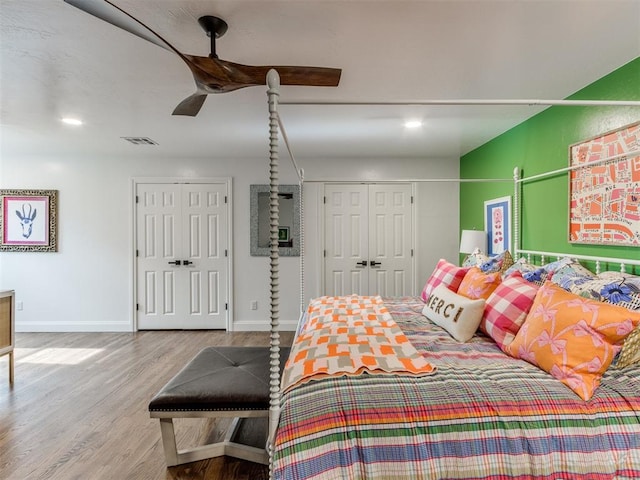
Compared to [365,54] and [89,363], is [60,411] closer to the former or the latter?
[89,363]

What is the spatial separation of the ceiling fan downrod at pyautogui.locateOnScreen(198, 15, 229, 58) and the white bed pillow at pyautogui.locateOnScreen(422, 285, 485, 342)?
196 centimetres

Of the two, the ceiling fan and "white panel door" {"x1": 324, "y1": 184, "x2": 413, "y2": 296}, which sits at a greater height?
the ceiling fan

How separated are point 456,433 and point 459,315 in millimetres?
972

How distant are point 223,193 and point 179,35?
3.12 m

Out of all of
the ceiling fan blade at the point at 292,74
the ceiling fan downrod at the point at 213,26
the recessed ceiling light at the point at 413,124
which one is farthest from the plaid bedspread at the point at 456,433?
the recessed ceiling light at the point at 413,124

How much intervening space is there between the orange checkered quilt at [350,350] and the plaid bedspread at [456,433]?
4.4 inches

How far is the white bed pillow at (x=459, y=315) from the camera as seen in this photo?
84.4 inches

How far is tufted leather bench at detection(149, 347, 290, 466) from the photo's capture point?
1.87m

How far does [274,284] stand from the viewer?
4.80ft

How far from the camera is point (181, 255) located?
4.91 meters

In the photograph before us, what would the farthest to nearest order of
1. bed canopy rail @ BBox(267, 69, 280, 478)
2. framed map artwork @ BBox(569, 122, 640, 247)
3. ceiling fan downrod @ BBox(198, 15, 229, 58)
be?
framed map artwork @ BBox(569, 122, 640, 247) → ceiling fan downrod @ BBox(198, 15, 229, 58) → bed canopy rail @ BBox(267, 69, 280, 478)

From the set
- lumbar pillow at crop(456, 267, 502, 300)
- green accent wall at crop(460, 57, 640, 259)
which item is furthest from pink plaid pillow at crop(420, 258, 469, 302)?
green accent wall at crop(460, 57, 640, 259)

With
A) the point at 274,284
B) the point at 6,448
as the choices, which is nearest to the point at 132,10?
the point at 274,284

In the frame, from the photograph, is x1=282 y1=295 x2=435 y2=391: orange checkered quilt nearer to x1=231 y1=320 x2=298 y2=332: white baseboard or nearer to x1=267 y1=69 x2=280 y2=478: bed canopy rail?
x1=267 y1=69 x2=280 y2=478: bed canopy rail
